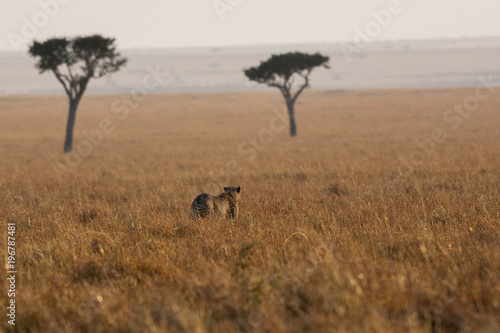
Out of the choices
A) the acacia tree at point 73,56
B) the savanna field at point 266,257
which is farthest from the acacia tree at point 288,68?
the savanna field at point 266,257

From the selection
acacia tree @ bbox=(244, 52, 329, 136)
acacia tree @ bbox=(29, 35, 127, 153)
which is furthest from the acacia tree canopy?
acacia tree @ bbox=(244, 52, 329, 136)

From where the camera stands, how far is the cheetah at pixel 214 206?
292 inches

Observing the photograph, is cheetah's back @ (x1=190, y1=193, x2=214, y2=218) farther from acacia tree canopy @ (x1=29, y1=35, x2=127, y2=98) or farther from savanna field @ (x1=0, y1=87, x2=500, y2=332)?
acacia tree canopy @ (x1=29, y1=35, x2=127, y2=98)

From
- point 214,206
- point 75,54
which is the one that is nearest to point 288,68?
point 75,54

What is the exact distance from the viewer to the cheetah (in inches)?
292

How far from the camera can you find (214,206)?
755 cm

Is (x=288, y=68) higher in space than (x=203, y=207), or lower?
higher

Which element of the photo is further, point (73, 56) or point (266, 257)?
point (73, 56)

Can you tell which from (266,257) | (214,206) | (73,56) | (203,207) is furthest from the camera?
(73,56)

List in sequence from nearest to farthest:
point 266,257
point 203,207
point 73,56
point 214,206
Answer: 1. point 266,257
2. point 203,207
3. point 214,206
4. point 73,56

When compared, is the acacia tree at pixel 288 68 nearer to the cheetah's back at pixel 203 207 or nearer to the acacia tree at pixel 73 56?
the acacia tree at pixel 73 56

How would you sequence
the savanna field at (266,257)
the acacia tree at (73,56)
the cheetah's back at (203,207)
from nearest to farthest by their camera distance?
the savanna field at (266,257)
the cheetah's back at (203,207)
the acacia tree at (73,56)

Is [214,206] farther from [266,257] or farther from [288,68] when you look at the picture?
[288,68]

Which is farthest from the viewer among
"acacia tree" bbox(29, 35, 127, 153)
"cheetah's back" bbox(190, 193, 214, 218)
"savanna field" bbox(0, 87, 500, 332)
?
"acacia tree" bbox(29, 35, 127, 153)
